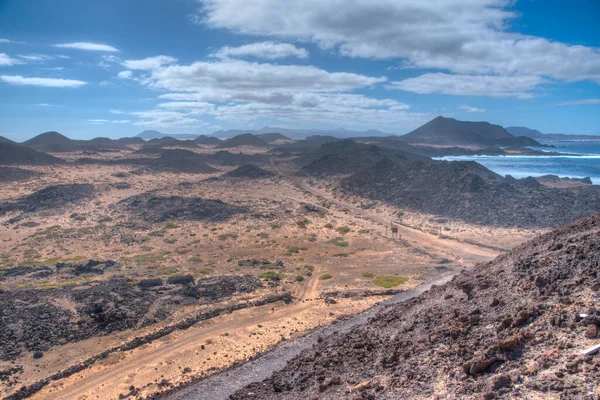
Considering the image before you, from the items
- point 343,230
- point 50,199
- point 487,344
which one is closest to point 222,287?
point 487,344

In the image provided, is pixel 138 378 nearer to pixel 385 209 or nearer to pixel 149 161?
pixel 385 209

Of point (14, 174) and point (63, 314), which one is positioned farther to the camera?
point (14, 174)

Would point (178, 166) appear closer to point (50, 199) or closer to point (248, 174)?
point (248, 174)

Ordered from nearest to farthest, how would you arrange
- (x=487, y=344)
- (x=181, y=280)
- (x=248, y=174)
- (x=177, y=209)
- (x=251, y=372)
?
(x=487, y=344) < (x=251, y=372) < (x=181, y=280) < (x=177, y=209) < (x=248, y=174)

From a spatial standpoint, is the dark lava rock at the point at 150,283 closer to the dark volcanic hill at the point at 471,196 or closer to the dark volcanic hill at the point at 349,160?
the dark volcanic hill at the point at 471,196

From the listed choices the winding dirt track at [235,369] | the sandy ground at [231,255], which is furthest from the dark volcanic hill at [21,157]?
the winding dirt track at [235,369]

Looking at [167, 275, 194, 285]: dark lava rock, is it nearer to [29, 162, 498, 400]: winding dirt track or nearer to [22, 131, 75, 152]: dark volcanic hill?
[29, 162, 498, 400]: winding dirt track
